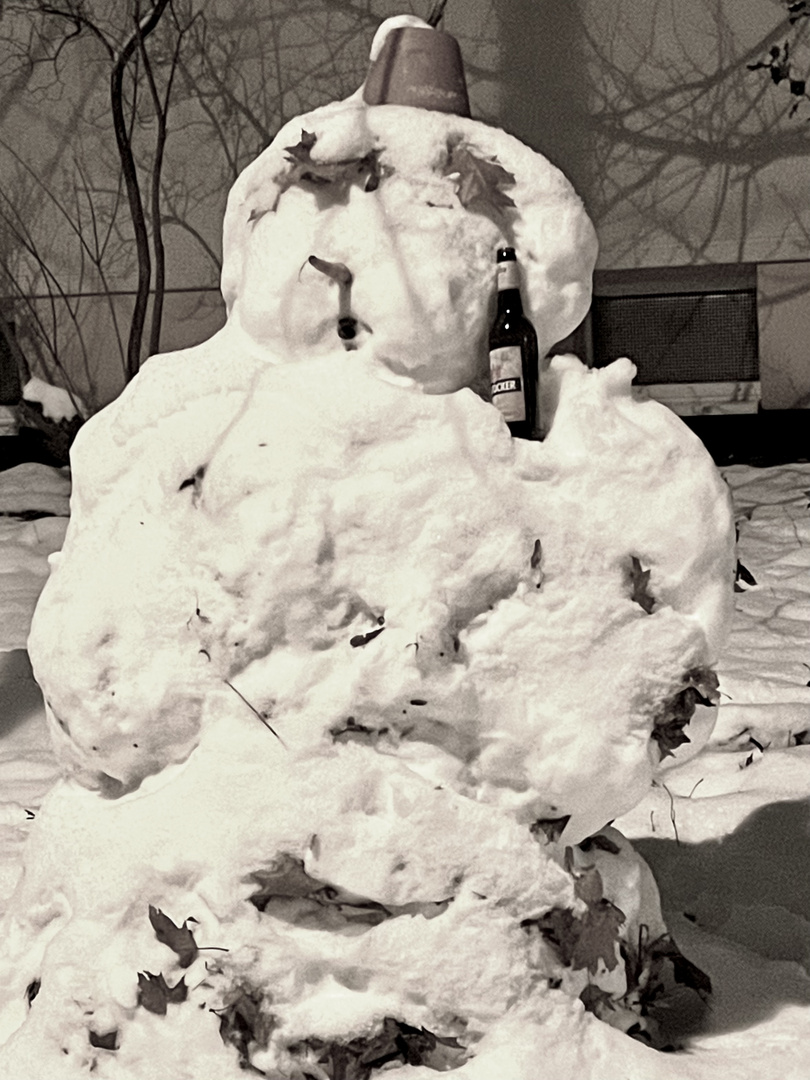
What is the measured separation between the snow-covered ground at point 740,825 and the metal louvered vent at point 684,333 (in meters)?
2.30

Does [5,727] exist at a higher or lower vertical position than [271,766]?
lower

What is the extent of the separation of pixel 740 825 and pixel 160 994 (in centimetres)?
156

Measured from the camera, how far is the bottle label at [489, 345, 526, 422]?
2.10m

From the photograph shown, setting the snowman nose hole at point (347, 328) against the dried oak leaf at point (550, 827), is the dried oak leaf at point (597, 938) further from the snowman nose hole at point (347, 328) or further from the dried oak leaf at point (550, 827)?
the snowman nose hole at point (347, 328)

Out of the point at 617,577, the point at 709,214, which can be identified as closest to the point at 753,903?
the point at 617,577

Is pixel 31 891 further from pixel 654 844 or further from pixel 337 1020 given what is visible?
pixel 654 844

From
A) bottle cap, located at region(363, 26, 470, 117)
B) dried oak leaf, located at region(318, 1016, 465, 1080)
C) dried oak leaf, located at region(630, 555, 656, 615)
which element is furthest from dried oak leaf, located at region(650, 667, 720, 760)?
bottle cap, located at region(363, 26, 470, 117)

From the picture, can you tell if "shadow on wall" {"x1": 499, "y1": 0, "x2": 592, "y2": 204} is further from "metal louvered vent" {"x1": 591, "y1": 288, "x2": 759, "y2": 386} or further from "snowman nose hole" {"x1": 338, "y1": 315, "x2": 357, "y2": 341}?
"snowman nose hole" {"x1": 338, "y1": 315, "x2": 357, "y2": 341}

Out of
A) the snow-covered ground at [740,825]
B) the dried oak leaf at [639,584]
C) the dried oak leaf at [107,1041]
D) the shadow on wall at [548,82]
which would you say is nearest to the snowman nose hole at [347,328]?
the dried oak leaf at [639,584]

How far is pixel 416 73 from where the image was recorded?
2254mm

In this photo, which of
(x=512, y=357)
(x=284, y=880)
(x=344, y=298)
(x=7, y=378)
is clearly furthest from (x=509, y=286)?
(x=7, y=378)

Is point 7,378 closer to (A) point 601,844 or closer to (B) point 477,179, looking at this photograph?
(B) point 477,179

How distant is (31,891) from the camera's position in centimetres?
217

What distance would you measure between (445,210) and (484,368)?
0.27 m
